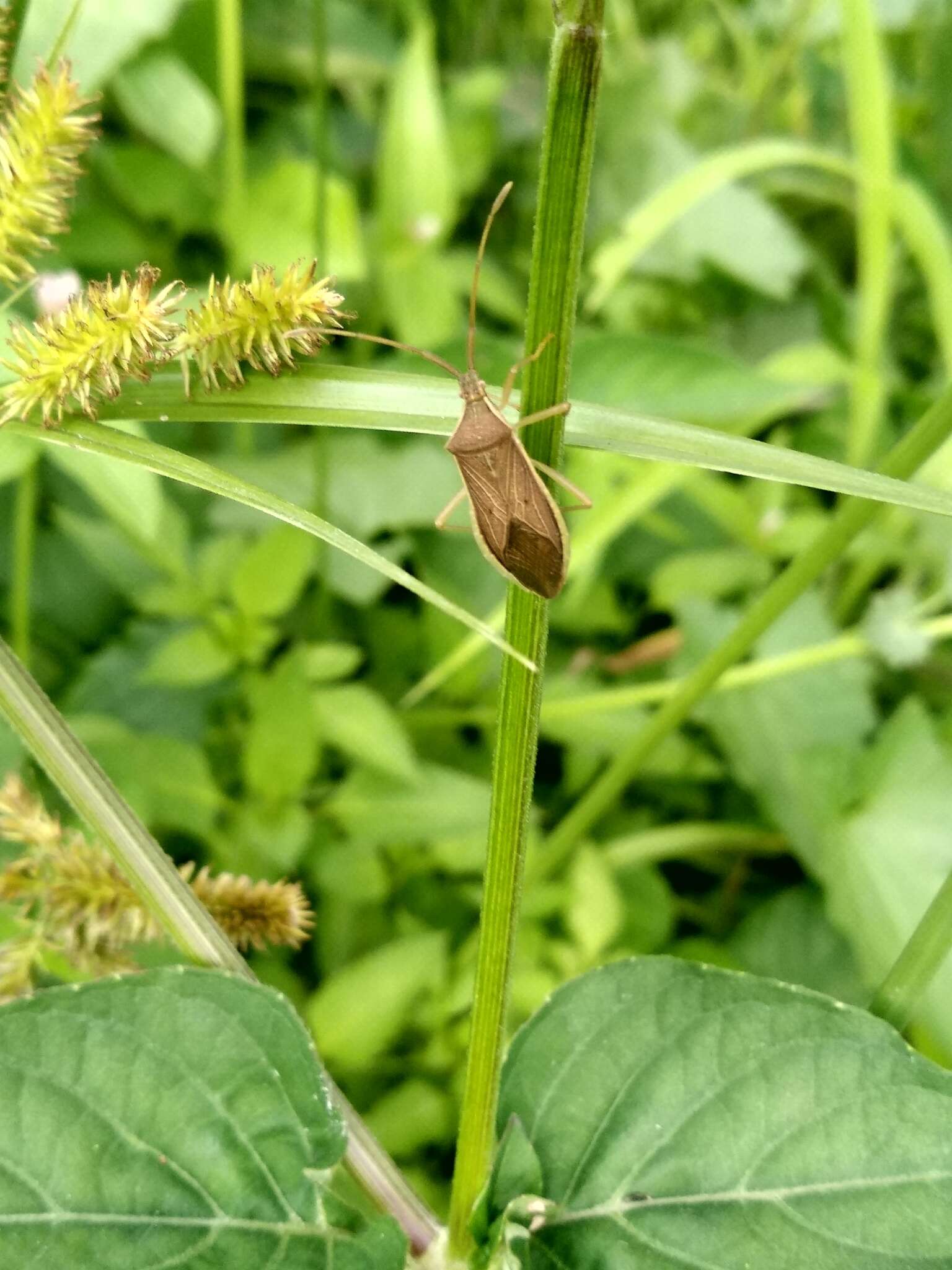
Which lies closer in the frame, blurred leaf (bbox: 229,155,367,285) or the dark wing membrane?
the dark wing membrane

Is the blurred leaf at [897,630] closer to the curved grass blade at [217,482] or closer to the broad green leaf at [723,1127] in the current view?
the broad green leaf at [723,1127]

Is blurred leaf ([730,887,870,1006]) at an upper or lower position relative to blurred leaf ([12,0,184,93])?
lower

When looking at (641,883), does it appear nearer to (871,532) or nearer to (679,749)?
(679,749)

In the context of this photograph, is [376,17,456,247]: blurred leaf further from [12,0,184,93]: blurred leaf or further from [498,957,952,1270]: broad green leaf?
[498,957,952,1270]: broad green leaf

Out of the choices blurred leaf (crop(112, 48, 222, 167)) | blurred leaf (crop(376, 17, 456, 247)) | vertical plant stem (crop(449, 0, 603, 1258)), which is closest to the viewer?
vertical plant stem (crop(449, 0, 603, 1258))

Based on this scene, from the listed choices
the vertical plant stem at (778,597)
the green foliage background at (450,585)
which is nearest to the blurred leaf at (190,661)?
the green foliage background at (450,585)

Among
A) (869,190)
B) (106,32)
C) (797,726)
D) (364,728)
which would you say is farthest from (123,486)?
(869,190)

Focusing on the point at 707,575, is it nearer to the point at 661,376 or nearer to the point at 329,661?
the point at 661,376

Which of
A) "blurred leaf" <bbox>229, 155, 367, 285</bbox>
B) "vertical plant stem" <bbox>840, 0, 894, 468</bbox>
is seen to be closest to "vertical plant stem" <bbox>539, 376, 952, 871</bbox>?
"vertical plant stem" <bbox>840, 0, 894, 468</bbox>
